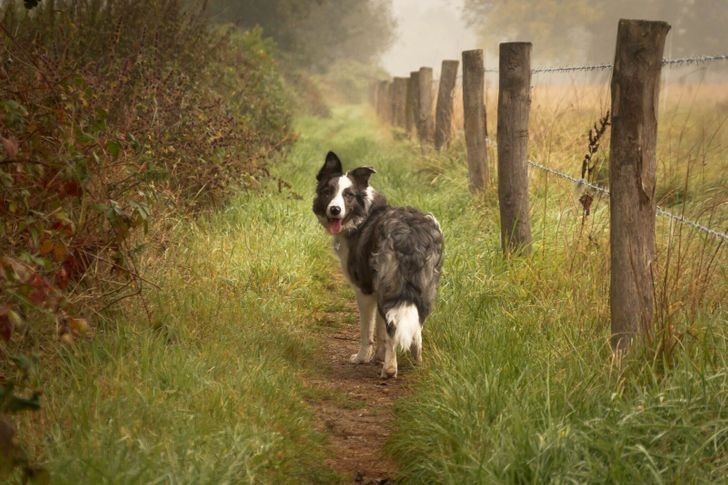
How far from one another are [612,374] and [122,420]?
Answer: 7.44 feet

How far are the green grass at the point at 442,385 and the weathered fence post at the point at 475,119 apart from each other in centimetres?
257

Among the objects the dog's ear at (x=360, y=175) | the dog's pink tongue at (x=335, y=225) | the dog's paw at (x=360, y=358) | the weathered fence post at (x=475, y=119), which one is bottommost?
the dog's paw at (x=360, y=358)

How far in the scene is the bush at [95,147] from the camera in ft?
12.9

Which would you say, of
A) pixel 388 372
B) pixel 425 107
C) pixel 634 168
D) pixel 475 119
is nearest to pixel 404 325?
pixel 388 372

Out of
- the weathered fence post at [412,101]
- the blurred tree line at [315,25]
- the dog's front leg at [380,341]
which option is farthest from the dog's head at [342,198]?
the weathered fence post at [412,101]

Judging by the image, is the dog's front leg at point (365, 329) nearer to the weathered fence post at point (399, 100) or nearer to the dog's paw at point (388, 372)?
the dog's paw at point (388, 372)

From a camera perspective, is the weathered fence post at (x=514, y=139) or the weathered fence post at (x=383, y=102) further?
the weathered fence post at (x=383, y=102)

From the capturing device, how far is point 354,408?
512 cm

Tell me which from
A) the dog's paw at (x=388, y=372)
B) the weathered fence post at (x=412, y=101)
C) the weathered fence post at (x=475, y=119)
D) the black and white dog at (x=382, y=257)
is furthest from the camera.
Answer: the weathered fence post at (x=412, y=101)

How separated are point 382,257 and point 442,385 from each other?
50.4 inches

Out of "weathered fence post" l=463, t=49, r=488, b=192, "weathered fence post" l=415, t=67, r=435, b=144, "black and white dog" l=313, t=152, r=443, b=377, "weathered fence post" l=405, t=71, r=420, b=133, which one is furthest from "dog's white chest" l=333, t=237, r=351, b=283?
"weathered fence post" l=405, t=71, r=420, b=133

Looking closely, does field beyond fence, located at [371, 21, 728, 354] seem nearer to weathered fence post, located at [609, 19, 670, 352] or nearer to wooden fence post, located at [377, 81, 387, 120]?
weathered fence post, located at [609, 19, 670, 352]

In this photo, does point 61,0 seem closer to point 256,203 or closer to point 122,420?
point 256,203

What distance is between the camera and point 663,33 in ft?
13.6
